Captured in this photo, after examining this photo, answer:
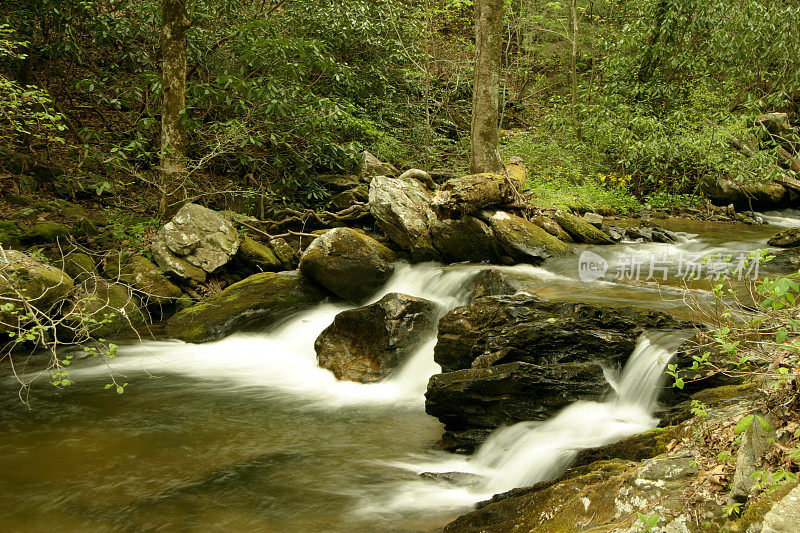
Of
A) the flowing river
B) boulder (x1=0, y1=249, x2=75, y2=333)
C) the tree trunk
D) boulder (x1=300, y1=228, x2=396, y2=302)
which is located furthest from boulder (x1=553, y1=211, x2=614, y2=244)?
boulder (x1=0, y1=249, x2=75, y2=333)

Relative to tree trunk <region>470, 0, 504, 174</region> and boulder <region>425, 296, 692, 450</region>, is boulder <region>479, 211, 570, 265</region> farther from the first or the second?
boulder <region>425, 296, 692, 450</region>

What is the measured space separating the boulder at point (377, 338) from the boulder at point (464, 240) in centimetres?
178

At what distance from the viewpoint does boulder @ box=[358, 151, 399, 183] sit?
12.4m

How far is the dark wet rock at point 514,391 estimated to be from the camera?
16.7ft

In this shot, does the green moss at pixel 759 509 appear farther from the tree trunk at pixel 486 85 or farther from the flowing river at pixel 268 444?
the tree trunk at pixel 486 85

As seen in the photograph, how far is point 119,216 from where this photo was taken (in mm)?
10656

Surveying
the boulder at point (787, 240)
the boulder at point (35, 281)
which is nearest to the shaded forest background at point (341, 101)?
the boulder at point (35, 281)

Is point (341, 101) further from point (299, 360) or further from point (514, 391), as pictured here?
point (514, 391)

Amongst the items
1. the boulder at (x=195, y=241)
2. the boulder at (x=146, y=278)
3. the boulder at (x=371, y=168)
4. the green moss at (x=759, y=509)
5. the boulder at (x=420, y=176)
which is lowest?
the boulder at (x=146, y=278)

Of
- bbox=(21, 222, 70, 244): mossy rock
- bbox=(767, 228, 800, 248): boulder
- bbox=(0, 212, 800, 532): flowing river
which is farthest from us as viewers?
bbox=(21, 222, 70, 244): mossy rock

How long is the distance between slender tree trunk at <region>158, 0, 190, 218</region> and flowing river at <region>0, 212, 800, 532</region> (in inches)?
151

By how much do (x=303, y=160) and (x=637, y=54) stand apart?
32.5ft

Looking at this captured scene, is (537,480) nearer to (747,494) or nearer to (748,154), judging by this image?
(747,494)

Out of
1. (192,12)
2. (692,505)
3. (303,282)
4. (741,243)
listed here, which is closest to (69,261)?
(303,282)
